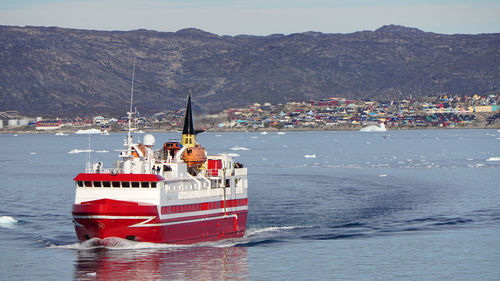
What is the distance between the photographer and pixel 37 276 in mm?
49594

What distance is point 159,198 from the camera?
5181 cm

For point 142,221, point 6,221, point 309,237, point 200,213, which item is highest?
point 200,213

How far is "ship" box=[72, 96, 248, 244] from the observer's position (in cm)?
5162

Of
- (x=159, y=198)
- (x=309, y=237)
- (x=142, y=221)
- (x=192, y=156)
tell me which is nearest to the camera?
(x=142, y=221)

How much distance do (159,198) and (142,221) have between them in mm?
1651

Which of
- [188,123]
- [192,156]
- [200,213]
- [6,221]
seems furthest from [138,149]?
[6,221]

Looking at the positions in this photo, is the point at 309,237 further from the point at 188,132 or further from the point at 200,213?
the point at 188,132

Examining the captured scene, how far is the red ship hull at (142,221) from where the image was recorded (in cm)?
5138

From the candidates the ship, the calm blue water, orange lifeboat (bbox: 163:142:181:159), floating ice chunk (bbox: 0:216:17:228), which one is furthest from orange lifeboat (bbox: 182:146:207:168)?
floating ice chunk (bbox: 0:216:17:228)

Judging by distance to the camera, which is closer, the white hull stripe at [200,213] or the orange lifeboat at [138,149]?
the white hull stripe at [200,213]

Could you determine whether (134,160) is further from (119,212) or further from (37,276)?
(37,276)

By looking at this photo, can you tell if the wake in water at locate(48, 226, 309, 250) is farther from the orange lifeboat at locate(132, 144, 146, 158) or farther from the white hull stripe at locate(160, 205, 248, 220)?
the orange lifeboat at locate(132, 144, 146, 158)

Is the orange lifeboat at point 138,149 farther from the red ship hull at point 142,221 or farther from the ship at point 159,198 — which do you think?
the red ship hull at point 142,221

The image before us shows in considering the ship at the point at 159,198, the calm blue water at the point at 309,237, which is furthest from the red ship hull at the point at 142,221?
the calm blue water at the point at 309,237
